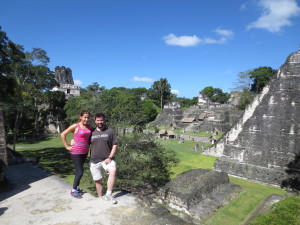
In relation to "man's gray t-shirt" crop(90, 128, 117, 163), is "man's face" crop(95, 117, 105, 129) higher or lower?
higher

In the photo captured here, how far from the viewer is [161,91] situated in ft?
211

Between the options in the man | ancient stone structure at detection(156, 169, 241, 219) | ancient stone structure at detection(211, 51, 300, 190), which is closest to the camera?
the man

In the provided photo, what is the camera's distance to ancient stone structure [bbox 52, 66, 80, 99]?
47.3 metres

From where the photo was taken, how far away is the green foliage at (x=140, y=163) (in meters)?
7.93

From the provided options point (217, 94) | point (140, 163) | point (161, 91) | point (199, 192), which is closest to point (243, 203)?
point (199, 192)

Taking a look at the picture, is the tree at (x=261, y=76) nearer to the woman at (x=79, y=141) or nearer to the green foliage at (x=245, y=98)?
the green foliage at (x=245, y=98)

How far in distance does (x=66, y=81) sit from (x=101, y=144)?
51650mm

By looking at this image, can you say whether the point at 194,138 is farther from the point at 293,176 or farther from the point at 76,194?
the point at 76,194

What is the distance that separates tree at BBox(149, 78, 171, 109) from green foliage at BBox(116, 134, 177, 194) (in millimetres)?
53733

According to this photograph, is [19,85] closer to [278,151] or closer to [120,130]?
[120,130]

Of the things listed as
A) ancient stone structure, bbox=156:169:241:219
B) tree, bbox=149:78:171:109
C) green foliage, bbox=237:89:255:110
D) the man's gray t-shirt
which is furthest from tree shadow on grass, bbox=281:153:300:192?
tree, bbox=149:78:171:109

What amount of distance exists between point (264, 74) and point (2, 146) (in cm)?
5625

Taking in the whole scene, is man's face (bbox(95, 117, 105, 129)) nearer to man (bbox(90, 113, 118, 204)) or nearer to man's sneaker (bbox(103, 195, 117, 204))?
man (bbox(90, 113, 118, 204))

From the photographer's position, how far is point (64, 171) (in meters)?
11.1
